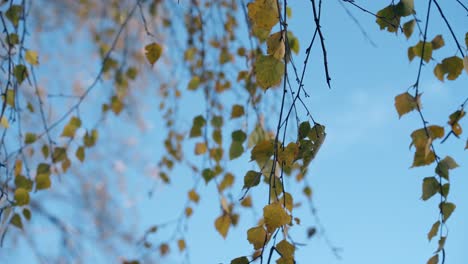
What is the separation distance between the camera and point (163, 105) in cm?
153

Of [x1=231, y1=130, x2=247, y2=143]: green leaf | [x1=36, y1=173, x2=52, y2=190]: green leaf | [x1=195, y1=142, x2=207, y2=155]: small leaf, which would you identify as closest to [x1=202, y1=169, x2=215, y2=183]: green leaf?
[x1=195, y1=142, x2=207, y2=155]: small leaf

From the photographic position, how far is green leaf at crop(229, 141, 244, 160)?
0.93m

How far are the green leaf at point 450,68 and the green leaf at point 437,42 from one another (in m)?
0.04

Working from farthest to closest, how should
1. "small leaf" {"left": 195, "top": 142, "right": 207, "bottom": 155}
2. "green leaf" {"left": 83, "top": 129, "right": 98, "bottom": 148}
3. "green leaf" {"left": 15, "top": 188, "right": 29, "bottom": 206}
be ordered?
1. "small leaf" {"left": 195, "top": 142, "right": 207, "bottom": 155}
2. "green leaf" {"left": 83, "top": 129, "right": 98, "bottom": 148}
3. "green leaf" {"left": 15, "top": 188, "right": 29, "bottom": 206}

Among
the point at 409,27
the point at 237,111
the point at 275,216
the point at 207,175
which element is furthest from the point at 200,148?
the point at 275,216

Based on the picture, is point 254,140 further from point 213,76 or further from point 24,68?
point 213,76

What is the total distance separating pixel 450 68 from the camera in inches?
25.2

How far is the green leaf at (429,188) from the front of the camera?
640 millimetres

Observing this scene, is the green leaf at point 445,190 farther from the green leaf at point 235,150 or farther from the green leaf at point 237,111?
the green leaf at point 237,111

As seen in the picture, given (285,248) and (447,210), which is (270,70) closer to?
(285,248)

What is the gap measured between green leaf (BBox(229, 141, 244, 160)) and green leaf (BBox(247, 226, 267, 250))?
0.41 metres

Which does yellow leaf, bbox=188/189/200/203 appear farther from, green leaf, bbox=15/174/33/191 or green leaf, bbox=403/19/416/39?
green leaf, bbox=403/19/416/39

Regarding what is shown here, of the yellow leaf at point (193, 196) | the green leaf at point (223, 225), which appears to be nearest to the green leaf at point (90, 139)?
the yellow leaf at point (193, 196)

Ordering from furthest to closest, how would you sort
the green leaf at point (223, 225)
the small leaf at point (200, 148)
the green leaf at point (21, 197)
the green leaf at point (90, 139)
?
the small leaf at point (200, 148), the green leaf at point (90, 139), the green leaf at point (21, 197), the green leaf at point (223, 225)
